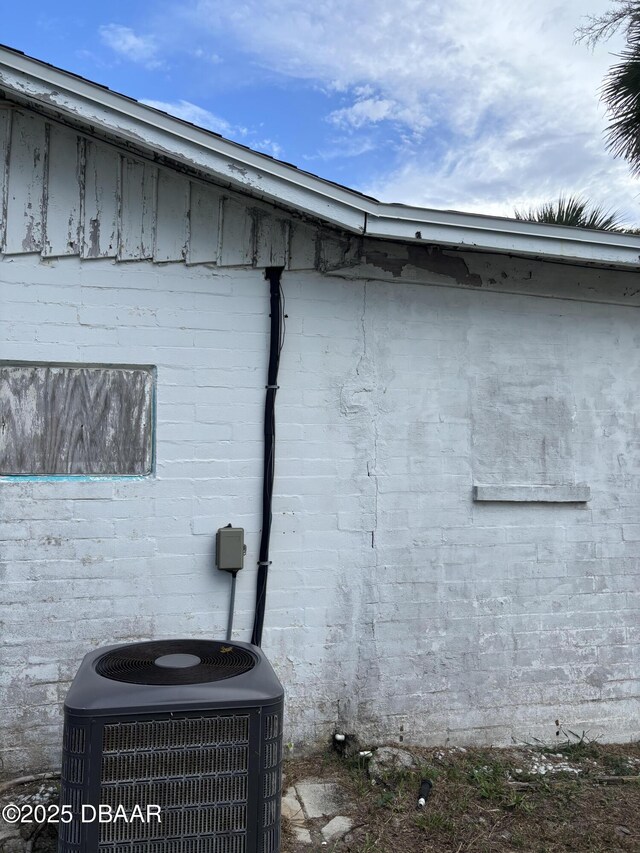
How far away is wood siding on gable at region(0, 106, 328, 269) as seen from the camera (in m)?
3.99

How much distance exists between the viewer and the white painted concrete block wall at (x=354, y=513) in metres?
4.03

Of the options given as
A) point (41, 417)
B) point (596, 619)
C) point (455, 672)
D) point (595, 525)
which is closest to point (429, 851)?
point (455, 672)

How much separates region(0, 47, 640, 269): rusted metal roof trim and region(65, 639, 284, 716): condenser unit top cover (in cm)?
250

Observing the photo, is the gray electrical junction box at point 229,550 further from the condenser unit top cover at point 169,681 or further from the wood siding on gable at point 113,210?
the wood siding on gable at point 113,210

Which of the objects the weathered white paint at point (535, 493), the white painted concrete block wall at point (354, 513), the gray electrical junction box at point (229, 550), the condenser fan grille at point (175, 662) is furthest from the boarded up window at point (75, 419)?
the weathered white paint at point (535, 493)

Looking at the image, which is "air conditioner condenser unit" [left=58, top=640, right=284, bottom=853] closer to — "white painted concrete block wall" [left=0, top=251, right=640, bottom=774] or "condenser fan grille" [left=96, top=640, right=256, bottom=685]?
"condenser fan grille" [left=96, top=640, right=256, bottom=685]

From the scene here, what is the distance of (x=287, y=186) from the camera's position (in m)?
4.01

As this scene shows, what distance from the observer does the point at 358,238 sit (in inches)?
177

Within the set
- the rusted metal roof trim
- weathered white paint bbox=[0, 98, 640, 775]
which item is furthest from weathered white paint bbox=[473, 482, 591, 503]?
the rusted metal roof trim

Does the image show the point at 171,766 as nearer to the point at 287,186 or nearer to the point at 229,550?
the point at 229,550

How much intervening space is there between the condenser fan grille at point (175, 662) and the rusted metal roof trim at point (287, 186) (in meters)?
2.45

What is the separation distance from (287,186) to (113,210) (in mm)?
1028

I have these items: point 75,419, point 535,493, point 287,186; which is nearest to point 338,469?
point 535,493

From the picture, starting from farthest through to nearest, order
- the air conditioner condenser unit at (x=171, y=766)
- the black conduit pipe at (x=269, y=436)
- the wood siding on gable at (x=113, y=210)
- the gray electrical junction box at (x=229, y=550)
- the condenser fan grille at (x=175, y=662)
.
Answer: the black conduit pipe at (x=269, y=436), the gray electrical junction box at (x=229, y=550), the wood siding on gable at (x=113, y=210), the condenser fan grille at (x=175, y=662), the air conditioner condenser unit at (x=171, y=766)
